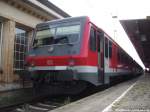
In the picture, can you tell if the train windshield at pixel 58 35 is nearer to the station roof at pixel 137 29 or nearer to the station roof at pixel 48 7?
the station roof at pixel 48 7

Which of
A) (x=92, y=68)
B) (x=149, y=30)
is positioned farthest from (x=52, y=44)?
(x=149, y=30)

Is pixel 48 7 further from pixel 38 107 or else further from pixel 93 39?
pixel 38 107

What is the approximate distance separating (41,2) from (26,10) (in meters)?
1.13

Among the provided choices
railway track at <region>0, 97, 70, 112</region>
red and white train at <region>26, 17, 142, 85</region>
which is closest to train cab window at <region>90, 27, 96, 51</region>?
red and white train at <region>26, 17, 142, 85</region>

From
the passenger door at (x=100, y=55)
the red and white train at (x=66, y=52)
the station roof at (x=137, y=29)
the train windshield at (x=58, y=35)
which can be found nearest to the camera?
the red and white train at (x=66, y=52)

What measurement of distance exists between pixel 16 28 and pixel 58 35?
3.19 metres

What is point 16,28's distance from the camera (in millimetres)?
14766

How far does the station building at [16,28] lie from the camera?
44.0ft

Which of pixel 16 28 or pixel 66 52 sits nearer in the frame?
pixel 66 52

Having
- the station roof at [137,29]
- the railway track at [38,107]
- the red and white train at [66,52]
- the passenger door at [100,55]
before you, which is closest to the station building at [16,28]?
the red and white train at [66,52]

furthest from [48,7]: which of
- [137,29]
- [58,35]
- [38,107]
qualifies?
[137,29]

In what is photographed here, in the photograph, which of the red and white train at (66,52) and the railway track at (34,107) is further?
the red and white train at (66,52)

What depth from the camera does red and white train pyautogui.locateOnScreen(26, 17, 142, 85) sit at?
1135 cm

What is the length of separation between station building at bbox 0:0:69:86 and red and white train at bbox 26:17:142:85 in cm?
133
